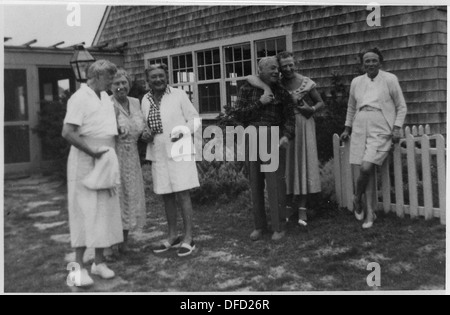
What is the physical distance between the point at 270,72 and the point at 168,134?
0.96 m

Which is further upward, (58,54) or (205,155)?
(58,54)

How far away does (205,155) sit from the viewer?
546 cm

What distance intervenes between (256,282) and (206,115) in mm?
3719

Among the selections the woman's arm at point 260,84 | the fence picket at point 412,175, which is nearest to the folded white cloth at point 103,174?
the woman's arm at point 260,84

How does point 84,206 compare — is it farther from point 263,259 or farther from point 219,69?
point 219,69

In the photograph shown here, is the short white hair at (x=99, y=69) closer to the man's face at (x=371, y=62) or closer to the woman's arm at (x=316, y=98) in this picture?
the woman's arm at (x=316, y=98)

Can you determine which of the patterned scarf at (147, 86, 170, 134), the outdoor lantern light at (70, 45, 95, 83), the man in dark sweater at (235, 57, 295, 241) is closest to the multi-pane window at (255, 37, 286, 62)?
the outdoor lantern light at (70, 45, 95, 83)

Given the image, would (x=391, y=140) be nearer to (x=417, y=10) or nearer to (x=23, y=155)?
(x=417, y=10)

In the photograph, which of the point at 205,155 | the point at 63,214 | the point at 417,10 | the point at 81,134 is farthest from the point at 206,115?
the point at 81,134

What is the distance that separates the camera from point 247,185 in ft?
17.6

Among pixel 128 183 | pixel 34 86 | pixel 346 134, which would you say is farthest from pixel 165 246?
pixel 34 86

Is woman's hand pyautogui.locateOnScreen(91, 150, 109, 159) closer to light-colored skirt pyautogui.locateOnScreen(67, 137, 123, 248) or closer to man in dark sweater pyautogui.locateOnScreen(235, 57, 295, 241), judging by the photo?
light-colored skirt pyautogui.locateOnScreen(67, 137, 123, 248)

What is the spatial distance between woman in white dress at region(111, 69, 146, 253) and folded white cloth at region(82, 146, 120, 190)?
370 mm

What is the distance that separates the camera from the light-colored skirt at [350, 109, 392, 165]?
397 cm
